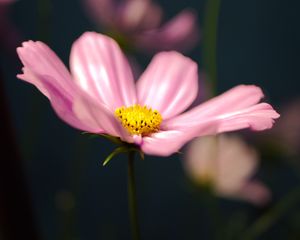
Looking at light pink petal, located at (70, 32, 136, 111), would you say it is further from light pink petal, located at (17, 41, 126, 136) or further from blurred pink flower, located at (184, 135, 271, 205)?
blurred pink flower, located at (184, 135, 271, 205)

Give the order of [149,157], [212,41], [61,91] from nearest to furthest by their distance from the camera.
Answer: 1. [61,91]
2. [212,41]
3. [149,157]

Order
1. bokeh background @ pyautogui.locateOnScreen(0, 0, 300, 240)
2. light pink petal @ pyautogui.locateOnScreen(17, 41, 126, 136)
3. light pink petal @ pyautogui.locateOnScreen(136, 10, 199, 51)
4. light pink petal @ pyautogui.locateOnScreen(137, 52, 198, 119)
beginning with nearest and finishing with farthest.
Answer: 1. light pink petal @ pyautogui.locateOnScreen(17, 41, 126, 136)
2. light pink petal @ pyautogui.locateOnScreen(137, 52, 198, 119)
3. light pink petal @ pyautogui.locateOnScreen(136, 10, 199, 51)
4. bokeh background @ pyautogui.locateOnScreen(0, 0, 300, 240)

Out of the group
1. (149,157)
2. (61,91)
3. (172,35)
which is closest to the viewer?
(61,91)

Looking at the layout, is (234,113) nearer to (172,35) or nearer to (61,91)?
(61,91)

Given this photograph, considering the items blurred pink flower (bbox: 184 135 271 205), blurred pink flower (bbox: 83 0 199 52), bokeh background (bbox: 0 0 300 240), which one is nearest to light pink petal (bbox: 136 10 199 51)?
blurred pink flower (bbox: 83 0 199 52)

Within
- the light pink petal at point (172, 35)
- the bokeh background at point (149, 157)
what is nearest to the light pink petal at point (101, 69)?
the light pink petal at point (172, 35)

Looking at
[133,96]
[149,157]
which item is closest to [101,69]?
[133,96]
